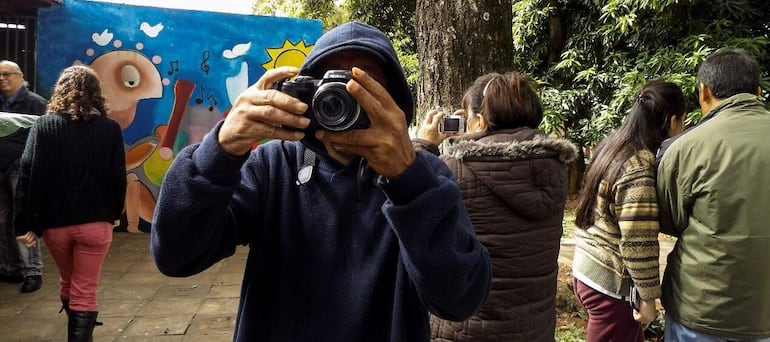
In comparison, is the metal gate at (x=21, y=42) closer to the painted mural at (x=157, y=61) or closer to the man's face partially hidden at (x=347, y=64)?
the painted mural at (x=157, y=61)

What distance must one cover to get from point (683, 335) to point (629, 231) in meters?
0.51

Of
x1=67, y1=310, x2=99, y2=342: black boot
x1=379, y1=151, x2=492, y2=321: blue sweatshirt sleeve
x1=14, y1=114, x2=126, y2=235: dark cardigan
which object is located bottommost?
x1=67, y1=310, x2=99, y2=342: black boot

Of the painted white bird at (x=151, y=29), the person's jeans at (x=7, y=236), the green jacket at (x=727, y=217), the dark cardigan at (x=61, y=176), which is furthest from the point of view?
the painted white bird at (x=151, y=29)

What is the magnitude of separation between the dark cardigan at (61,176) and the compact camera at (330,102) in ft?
9.12

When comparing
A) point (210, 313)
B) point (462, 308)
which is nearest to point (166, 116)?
point (210, 313)

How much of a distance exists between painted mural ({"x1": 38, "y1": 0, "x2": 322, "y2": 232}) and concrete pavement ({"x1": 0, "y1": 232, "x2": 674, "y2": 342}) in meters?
1.60

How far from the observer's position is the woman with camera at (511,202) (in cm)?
233

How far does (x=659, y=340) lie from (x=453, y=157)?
2.66 m

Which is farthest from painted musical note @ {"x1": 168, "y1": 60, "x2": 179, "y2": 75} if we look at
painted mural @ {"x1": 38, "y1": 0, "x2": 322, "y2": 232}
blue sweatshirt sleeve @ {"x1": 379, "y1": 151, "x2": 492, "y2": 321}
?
blue sweatshirt sleeve @ {"x1": 379, "y1": 151, "x2": 492, "y2": 321}

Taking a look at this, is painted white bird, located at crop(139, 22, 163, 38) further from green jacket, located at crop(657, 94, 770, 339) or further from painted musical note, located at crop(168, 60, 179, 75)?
green jacket, located at crop(657, 94, 770, 339)

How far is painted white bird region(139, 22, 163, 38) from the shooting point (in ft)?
22.5

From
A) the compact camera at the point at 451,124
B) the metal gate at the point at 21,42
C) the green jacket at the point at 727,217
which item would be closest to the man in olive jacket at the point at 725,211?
the green jacket at the point at 727,217

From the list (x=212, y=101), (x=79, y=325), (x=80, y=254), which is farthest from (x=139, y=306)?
(x=212, y=101)

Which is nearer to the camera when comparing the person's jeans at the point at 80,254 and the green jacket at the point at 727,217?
the green jacket at the point at 727,217
